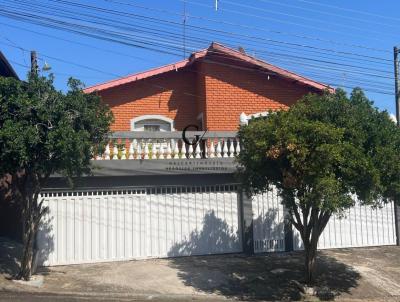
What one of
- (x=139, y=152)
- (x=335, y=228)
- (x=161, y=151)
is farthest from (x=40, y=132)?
(x=335, y=228)

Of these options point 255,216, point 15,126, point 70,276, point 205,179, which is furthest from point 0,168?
point 255,216

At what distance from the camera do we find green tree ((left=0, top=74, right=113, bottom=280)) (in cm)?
989

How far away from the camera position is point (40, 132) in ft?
33.3

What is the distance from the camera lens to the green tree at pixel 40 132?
9.89 meters

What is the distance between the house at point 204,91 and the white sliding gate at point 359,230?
4012 millimetres

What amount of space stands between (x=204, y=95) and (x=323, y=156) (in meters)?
7.51

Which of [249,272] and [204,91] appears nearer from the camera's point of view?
[249,272]

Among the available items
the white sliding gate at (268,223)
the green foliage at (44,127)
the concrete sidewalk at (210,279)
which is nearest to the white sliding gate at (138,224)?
the concrete sidewalk at (210,279)

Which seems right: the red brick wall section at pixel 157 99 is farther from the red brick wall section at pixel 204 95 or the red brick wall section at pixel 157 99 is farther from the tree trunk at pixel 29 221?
the tree trunk at pixel 29 221

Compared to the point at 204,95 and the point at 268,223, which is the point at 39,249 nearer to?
the point at 268,223

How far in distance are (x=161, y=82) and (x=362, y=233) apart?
7.65 m

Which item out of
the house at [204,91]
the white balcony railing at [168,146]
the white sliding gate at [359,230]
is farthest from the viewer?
the house at [204,91]

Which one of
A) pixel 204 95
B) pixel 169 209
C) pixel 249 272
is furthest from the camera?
pixel 204 95

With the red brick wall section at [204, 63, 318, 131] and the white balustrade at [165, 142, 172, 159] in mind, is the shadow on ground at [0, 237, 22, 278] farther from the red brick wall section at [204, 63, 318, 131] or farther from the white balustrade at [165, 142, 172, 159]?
the red brick wall section at [204, 63, 318, 131]
